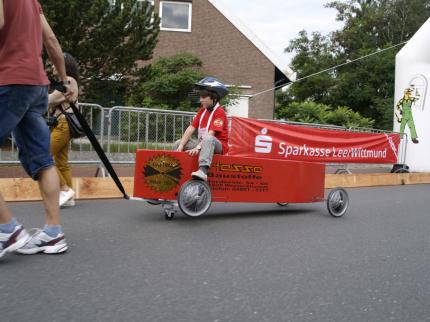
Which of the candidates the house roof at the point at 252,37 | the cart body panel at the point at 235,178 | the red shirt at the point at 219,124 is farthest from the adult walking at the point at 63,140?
the house roof at the point at 252,37

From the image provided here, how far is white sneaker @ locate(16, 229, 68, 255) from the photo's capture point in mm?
3492

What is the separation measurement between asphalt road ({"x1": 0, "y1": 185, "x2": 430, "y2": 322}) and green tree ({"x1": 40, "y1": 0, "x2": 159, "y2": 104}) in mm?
7360

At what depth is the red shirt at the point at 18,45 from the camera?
3.21 metres

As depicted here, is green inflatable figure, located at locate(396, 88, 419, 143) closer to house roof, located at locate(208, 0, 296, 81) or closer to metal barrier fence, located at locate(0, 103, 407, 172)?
metal barrier fence, located at locate(0, 103, 407, 172)

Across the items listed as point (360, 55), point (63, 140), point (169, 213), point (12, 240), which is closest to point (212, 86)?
point (169, 213)

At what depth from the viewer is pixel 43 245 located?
3523 mm

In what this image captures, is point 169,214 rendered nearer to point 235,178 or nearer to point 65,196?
point 235,178

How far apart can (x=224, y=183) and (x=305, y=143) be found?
17.1 feet

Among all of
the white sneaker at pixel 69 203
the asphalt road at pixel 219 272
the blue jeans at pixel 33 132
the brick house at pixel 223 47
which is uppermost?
the brick house at pixel 223 47

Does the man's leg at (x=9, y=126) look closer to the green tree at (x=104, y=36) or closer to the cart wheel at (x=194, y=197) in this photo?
the cart wheel at (x=194, y=197)

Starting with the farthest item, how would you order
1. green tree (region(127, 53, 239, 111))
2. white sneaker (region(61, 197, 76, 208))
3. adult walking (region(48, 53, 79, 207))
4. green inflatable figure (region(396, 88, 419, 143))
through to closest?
green tree (region(127, 53, 239, 111)) < green inflatable figure (region(396, 88, 419, 143)) < white sneaker (region(61, 197, 76, 208)) < adult walking (region(48, 53, 79, 207))

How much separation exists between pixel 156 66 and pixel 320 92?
2149 cm

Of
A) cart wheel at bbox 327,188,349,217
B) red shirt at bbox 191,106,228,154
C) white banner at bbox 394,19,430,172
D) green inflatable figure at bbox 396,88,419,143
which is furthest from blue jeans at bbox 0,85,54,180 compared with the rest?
green inflatable figure at bbox 396,88,419,143

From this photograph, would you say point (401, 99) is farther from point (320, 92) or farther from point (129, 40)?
point (320, 92)
